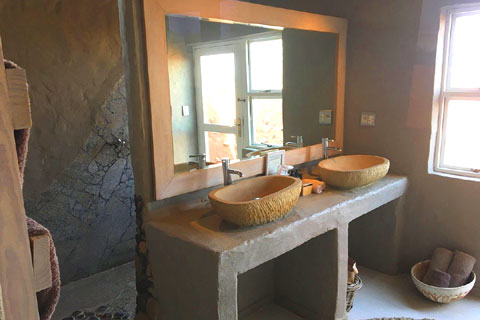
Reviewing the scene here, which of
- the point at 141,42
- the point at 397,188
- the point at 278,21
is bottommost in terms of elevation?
the point at 397,188

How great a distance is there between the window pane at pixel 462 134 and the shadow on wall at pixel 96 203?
2.44m

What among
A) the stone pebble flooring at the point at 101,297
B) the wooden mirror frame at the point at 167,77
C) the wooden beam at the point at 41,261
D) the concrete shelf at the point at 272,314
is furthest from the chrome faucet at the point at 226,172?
the wooden beam at the point at 41,261

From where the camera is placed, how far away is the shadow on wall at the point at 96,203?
2.85 metres

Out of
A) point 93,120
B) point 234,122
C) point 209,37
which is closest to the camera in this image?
point 209,37

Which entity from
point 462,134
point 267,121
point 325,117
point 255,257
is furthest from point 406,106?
point 255,257

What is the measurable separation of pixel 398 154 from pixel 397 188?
0.28 metres

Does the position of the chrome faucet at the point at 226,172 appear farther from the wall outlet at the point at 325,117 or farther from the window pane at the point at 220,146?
the wall outlet at the point at 325,117

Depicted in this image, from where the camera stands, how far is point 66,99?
279cm

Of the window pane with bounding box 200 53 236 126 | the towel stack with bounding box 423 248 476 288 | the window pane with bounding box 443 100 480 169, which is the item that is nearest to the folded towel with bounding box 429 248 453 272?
the towel stack with bounding box 423 248 476 288

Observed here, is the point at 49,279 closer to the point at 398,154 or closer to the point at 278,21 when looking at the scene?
the point at 278,21

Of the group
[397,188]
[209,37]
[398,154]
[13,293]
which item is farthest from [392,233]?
[13,293]

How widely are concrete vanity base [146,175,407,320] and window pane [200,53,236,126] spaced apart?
18.7 inches

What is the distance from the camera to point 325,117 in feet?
9.20

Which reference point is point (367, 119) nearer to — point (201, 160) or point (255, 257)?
point (201, 160)
